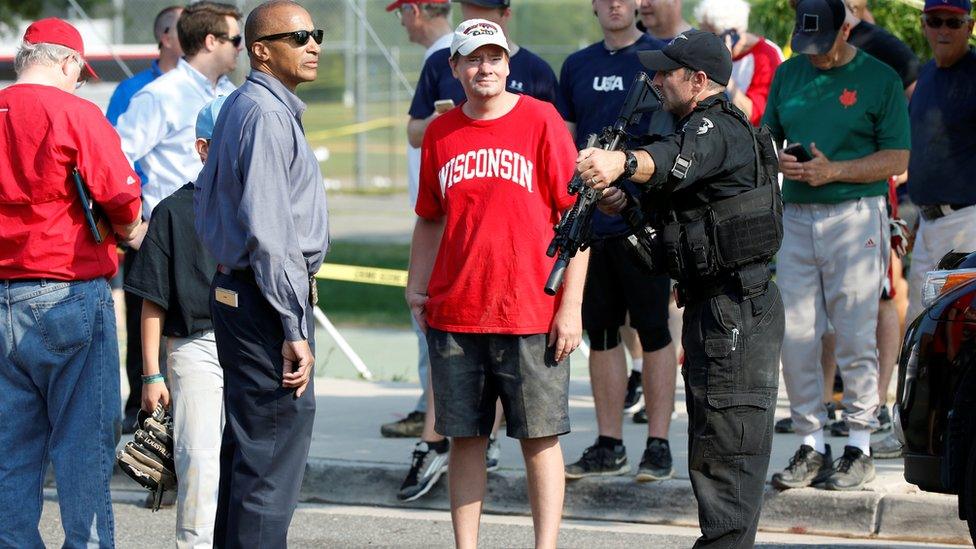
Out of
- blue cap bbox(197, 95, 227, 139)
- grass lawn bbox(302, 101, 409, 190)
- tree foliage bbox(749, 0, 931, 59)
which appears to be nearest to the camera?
blue cap bbox(197, 95, 227, 139)

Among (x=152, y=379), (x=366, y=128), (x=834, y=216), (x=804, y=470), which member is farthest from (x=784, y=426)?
(x=366, y=128)

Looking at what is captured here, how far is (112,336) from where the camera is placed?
18.1 ft

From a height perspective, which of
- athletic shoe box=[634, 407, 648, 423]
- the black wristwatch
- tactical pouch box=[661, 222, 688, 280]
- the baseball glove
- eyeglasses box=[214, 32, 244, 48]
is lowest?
athletic shoe box=[634, 407, 648, 423]

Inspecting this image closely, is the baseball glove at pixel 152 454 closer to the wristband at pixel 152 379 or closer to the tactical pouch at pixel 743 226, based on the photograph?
the wristband at pixel 152 379

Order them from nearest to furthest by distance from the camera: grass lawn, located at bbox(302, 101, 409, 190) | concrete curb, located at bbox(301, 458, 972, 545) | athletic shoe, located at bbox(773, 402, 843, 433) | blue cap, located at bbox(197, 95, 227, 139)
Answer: blue cap, located at bbox(197, 95, 227, 139)
concrete curb, located at bbox(301, 458, 972, 545)
athletic shoe, located at bbox(773, 402, 843, 433)
grass lawn, located at bbox(302, 101, 409, 190)

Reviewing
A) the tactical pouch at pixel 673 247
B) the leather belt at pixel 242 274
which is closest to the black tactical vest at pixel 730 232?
the tactical pouch at pixel 673 247

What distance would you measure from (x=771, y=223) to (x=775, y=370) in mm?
544

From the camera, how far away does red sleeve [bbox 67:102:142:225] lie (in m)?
5.28

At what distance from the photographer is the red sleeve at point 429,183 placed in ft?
18.5

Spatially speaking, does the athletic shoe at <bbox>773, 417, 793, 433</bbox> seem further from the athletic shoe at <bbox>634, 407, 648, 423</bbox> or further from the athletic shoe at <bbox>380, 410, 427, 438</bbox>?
the athletic shoe at <bbox>380, 410, 427, 438</bbox>

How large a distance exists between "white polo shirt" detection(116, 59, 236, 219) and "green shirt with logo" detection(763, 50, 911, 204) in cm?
279

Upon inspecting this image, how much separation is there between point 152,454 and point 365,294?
9758mm

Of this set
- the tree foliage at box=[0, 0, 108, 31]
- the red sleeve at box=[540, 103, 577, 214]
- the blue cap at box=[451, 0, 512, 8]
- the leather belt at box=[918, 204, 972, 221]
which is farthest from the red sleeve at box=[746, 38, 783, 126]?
the tree foliage at box=[0, 0, 108, 31]

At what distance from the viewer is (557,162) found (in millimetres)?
5461
